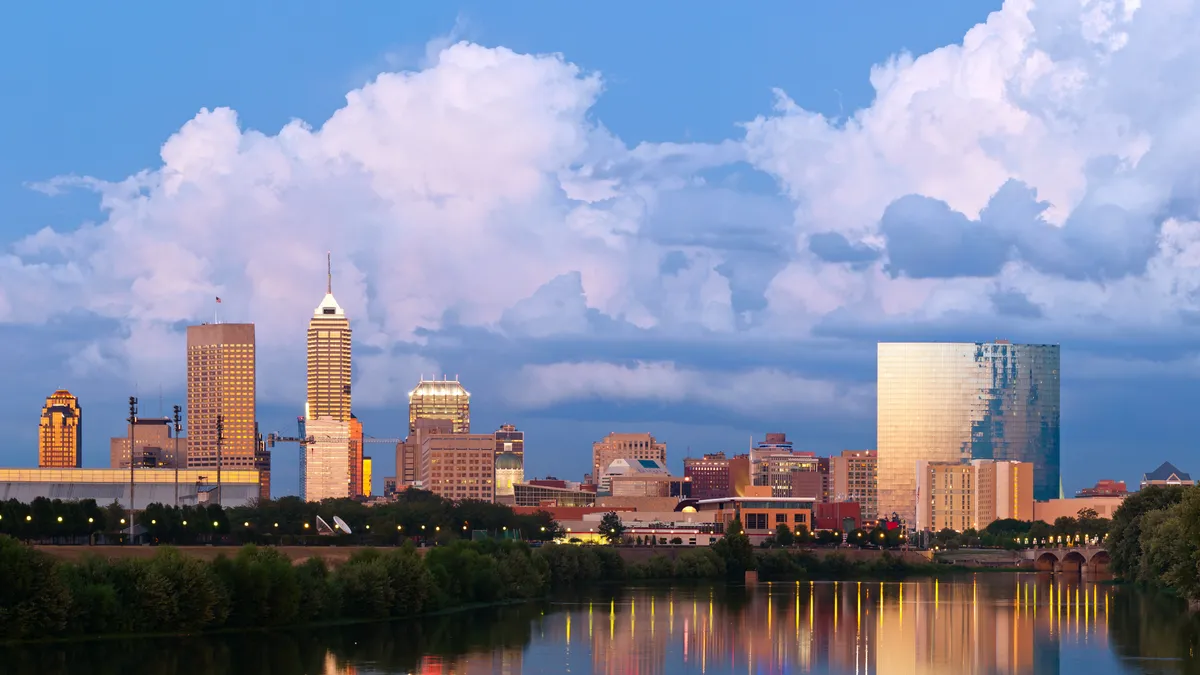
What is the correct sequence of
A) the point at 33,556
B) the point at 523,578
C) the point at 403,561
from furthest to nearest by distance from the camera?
1. the point at 523,578
2. the point at 403,561
3. the point at 33,556

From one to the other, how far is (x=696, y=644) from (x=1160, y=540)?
50.2 meters

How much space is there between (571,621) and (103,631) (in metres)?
31.2

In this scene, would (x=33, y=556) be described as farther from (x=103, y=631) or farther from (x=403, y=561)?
(x=403, y=561)

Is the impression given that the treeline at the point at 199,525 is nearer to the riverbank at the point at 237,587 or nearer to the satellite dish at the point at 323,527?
the satellite dish at the point at 323,527

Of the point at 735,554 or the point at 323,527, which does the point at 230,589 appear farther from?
the point at 323,527

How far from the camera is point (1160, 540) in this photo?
123750 millimetres

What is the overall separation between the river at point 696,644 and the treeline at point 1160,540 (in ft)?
9.41

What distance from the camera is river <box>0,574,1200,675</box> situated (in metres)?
71.1

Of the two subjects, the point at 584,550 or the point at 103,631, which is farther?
the point at 584,550

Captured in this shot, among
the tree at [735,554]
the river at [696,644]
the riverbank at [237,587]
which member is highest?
the riverbank at [237,587]

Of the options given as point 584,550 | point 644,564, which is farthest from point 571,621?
point 644,564

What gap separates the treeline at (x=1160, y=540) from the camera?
334 ft

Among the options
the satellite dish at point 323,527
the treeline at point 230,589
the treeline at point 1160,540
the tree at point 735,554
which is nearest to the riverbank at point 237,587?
Answer: the treeline at point 230,589

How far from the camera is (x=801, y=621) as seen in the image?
105875mm
